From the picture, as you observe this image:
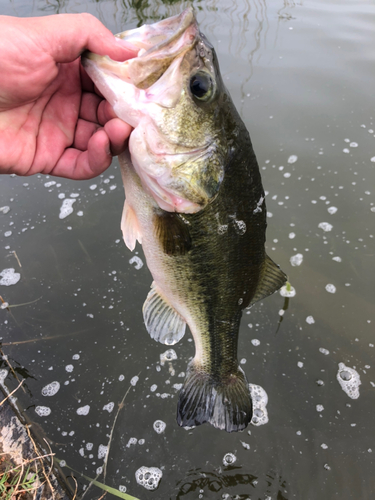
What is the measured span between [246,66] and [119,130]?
175 inches

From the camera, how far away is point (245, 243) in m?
1.46

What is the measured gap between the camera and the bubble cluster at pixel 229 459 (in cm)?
207

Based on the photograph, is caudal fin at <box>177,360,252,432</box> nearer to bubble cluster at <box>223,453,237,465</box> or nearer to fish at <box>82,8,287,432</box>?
fish at <box>82,8,287,432</box>

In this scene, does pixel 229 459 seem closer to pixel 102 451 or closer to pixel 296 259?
pixel 102 451

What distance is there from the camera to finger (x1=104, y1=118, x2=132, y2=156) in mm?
1192

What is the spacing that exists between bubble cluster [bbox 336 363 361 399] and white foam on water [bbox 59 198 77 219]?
9.39 feet

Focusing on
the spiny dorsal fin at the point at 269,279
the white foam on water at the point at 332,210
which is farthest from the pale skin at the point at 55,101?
the white foam on water at the point at 332,210

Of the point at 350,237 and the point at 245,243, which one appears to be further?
the point at 350,237

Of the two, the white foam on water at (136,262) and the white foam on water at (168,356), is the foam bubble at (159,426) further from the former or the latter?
the white foam on water at (136,262)

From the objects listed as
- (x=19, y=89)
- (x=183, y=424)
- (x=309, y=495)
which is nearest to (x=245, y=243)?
(x=183, y=424)

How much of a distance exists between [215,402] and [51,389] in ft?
4.25

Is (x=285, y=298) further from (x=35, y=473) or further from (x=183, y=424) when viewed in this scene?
(x=35, y=473)

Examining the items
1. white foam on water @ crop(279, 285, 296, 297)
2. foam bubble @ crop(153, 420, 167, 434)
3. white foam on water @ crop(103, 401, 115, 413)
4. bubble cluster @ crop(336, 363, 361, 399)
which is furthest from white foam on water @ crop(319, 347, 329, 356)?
white foam on water @ crop(103, 401, 115, 413)

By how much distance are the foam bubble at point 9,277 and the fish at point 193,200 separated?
5.85ft
